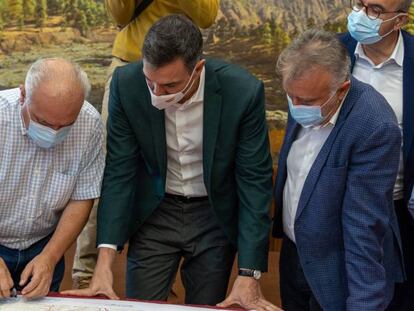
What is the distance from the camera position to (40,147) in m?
2.68

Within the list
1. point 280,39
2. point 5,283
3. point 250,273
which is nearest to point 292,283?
point 250,273

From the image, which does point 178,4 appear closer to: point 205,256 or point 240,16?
point 205,256

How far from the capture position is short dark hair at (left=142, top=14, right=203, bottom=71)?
247 cm

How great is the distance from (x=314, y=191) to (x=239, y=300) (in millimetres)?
463

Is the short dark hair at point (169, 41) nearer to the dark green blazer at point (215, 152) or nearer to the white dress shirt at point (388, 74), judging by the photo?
the dark green blazer at point (215, 152)

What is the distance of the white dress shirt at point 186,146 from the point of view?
9.02 ft

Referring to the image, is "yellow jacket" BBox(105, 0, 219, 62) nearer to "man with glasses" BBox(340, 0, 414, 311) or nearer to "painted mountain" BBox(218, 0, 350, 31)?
"man with glasses" BBox(340, 0, 414, 311)

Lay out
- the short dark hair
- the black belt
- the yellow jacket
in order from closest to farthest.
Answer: the short dark hair
the black belt
the yellow jacket

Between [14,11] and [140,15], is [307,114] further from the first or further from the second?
[14,11]

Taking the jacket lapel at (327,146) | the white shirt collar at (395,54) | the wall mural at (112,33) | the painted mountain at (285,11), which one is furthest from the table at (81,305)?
the painted mountain at (285,11)

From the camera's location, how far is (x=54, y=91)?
2.51m

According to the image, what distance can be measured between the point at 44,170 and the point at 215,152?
60 centimetres

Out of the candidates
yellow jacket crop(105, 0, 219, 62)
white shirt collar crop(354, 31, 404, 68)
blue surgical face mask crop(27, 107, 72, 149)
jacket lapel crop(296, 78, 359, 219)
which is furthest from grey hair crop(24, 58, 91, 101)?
white shirt collar crop(354, 31, 404, 68)

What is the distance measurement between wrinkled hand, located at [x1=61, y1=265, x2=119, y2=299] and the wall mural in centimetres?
283
